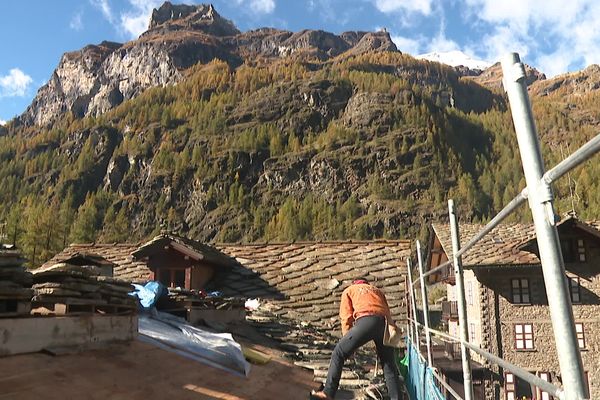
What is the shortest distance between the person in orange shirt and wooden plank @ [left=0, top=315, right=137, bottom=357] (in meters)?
2.52

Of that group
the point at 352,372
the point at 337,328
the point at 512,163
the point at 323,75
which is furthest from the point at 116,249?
the point at 323,75

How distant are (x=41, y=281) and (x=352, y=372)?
5246mm

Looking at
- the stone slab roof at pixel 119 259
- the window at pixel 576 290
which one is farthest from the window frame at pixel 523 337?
the stone slab roof at pixel 119 259

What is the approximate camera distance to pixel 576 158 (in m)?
1.29

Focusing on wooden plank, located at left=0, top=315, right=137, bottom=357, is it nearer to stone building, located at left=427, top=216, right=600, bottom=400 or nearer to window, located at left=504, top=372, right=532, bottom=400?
stone building, located at left=427, top=216, right=600, bottom=400

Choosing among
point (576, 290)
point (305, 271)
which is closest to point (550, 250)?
point (305, 271)

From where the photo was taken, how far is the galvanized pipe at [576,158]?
46.8 inches

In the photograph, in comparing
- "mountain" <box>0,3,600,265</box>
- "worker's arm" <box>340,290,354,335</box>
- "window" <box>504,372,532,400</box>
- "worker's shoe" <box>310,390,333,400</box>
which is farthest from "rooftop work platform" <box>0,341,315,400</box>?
"mountain" <box>0,3,600,265</box>

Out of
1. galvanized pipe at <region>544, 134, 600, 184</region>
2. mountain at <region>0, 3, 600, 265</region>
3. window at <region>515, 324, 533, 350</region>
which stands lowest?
window at <region>515, 324, 533, 350</region>

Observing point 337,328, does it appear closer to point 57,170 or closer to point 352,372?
point 352,372

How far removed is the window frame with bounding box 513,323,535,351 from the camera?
24000 mm

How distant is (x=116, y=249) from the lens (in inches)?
683

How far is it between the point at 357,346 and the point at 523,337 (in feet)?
70.7

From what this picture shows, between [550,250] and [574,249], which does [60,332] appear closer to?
[550,250]
